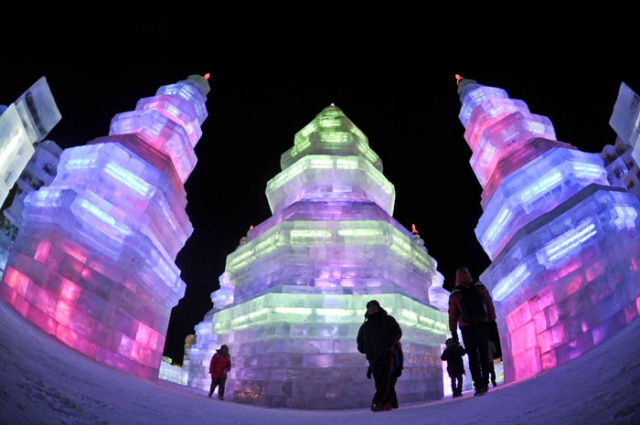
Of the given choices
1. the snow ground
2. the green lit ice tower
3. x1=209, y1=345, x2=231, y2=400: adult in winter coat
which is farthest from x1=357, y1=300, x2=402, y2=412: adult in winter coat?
x1=209, y1=345, x2=231, y2=400: adult in winter coat

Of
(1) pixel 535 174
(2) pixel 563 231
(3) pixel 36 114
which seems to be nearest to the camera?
(3) pixel 36 114

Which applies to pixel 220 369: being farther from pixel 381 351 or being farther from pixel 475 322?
pixel 475 322

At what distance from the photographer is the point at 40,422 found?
223cm

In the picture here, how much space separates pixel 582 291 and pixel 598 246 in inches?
40.9

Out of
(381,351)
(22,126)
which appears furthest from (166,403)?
(22,126)

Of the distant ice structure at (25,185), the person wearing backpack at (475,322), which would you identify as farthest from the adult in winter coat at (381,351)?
the distant ice structure at (25,185)

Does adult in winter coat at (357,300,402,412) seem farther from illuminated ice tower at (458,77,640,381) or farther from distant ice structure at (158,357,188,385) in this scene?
distant ice structure at (158,357,188,385)

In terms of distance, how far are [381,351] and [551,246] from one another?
18.7ft

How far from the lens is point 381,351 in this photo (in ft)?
20.2

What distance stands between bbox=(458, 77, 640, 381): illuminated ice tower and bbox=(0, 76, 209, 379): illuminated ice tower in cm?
964

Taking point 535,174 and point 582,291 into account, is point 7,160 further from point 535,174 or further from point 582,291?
point 535,174

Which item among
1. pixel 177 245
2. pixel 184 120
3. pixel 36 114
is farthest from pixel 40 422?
pixel 184 120

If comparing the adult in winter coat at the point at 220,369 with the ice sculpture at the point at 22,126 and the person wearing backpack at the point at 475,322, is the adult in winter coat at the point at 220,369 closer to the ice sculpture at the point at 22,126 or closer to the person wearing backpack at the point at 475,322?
the person wearing backpack at the point at 475,322

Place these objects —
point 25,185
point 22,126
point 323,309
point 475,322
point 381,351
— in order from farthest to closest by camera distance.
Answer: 1. point 323,309
2. point 25,185
3. point 381,351
4. point 475,322
5. point 22,126
